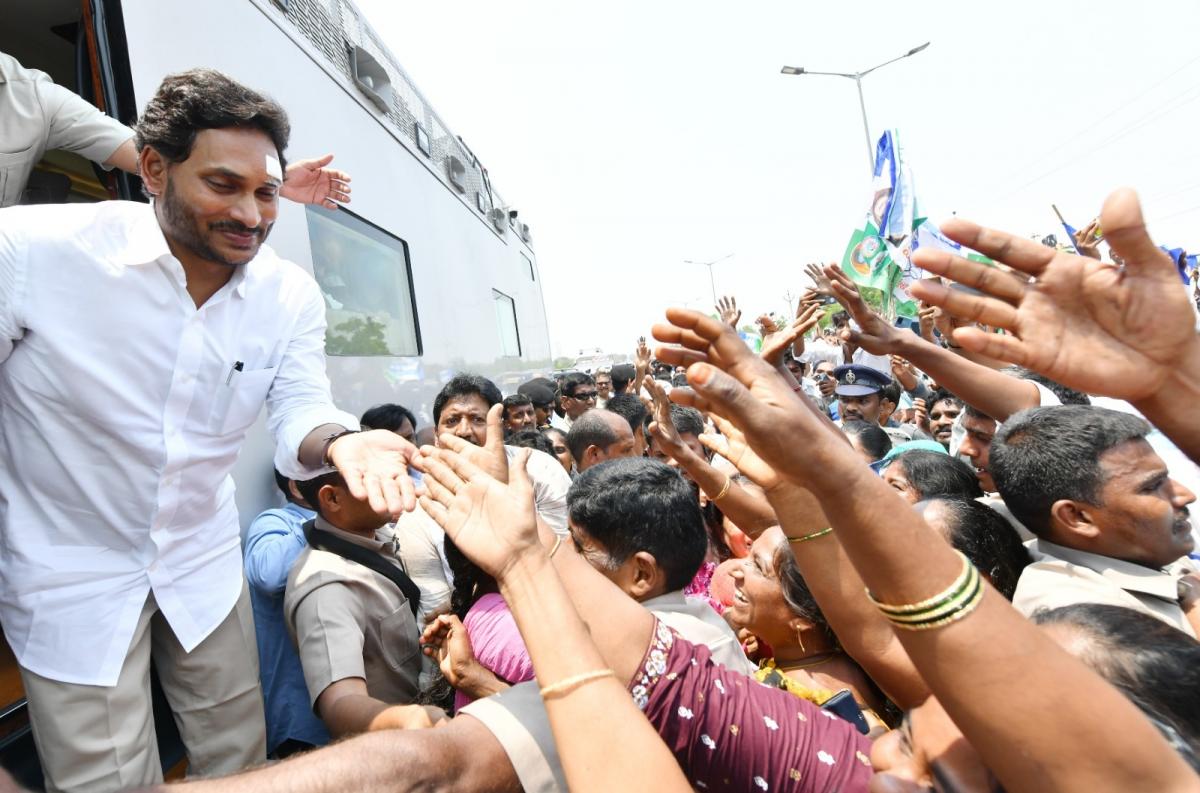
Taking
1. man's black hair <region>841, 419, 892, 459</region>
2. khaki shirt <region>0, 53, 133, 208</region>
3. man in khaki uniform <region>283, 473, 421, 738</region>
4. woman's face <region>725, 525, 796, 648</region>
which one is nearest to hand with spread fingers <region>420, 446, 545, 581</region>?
man in khaki uniform <region>283, 473, 421, 738</region>

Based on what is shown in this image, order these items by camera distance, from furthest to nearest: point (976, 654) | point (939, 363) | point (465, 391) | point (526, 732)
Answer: point (465, 391) < point (939, 363) < point (526, 732) < point (976, 654)

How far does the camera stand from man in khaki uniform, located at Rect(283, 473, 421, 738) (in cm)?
171

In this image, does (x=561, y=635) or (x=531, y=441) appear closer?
(x=561, y=635)

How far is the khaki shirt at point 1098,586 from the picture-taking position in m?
1.54

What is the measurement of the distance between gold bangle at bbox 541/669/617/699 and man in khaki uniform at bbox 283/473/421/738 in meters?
0.75

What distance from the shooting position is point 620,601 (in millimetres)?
1212

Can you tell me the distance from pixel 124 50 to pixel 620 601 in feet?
7.19

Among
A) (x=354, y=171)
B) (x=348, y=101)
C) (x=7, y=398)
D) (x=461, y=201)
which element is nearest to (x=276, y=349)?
(x=7, y=398)

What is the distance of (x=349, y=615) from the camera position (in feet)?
6.04

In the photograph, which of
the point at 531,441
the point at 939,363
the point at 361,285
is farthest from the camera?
the point at 531,441

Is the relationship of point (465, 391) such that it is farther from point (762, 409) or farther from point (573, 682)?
point (762, 409)

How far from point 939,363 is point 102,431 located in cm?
227

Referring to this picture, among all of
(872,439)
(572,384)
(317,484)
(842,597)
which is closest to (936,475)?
(872,439)

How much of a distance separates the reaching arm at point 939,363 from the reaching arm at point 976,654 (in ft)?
4.72
